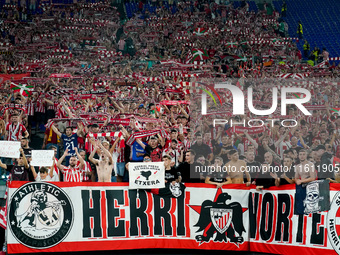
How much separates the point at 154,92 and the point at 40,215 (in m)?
9.67

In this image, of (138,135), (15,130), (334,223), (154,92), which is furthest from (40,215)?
(154,92)

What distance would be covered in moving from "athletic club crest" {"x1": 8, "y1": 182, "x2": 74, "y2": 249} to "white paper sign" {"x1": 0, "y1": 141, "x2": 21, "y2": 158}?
992 mm

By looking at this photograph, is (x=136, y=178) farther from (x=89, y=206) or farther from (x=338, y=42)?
(x=338, y=42)

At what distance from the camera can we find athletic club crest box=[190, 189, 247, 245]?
9.88 m

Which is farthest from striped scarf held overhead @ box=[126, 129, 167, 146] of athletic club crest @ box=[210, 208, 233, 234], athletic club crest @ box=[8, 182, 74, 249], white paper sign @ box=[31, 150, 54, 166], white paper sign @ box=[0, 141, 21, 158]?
athletic club crest @ box=[210, 208, 233, 234]

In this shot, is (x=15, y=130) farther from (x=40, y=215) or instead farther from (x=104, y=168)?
(x=40, y=215)

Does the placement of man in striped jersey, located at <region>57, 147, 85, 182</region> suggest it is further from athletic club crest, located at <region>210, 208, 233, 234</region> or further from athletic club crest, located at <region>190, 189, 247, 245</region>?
athletic club crest, located at <region>210, 208, 233, 234</region>

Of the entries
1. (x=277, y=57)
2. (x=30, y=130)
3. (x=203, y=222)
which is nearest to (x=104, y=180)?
(x=203, y=222)

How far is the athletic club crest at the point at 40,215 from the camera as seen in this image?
973cm

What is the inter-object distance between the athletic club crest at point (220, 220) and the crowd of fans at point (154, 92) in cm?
43

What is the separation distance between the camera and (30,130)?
16516mm

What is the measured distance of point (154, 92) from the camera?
746 inches

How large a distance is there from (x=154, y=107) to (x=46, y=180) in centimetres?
601

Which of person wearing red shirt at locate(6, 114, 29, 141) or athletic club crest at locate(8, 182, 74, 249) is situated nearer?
athletic club crest at locate(8, 182, 74, 249)
